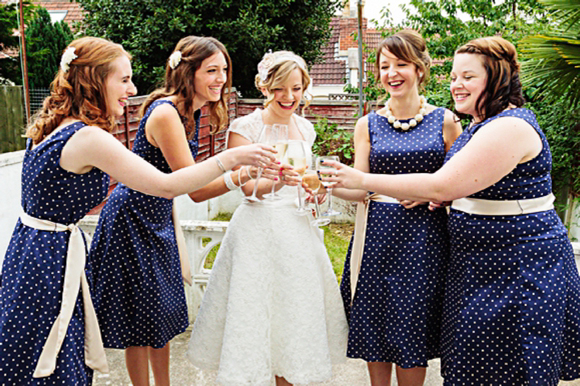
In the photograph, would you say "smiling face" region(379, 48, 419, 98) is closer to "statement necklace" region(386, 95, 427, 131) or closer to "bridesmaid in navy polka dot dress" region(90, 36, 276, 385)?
"statement necklace" region(386, 95, 427, 131)

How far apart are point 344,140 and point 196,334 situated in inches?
248

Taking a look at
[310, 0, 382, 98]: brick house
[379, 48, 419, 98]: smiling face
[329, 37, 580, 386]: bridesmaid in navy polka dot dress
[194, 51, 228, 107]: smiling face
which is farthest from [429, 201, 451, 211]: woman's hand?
[310, 0, 382, 98]: brick house

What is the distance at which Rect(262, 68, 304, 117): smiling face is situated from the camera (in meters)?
2.62

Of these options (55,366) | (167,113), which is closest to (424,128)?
(167,113)

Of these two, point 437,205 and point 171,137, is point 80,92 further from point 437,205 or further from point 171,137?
point 437,205

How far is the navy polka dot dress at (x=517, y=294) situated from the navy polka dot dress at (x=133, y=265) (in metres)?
1.37

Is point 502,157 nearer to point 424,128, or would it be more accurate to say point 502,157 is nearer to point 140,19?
point 424,128

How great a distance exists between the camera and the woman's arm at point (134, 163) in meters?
1.87

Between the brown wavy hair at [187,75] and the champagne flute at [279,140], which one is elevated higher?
the brown wavy hair at [187,75]

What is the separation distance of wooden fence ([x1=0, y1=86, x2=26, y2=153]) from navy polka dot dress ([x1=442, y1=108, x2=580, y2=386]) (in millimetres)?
6817

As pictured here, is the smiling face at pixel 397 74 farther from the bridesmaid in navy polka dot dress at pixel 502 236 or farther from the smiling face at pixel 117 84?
the smiling face at pixel 117 84

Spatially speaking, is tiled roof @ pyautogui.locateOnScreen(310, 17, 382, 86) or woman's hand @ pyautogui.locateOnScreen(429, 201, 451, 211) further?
tiled roof @ pyautogui.locateOnScreen(310, 17, 382, 86)

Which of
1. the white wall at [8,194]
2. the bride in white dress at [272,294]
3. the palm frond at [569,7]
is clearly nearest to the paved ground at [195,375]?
the bride in white dress at [272,294]

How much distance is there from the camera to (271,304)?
2.58 meters
